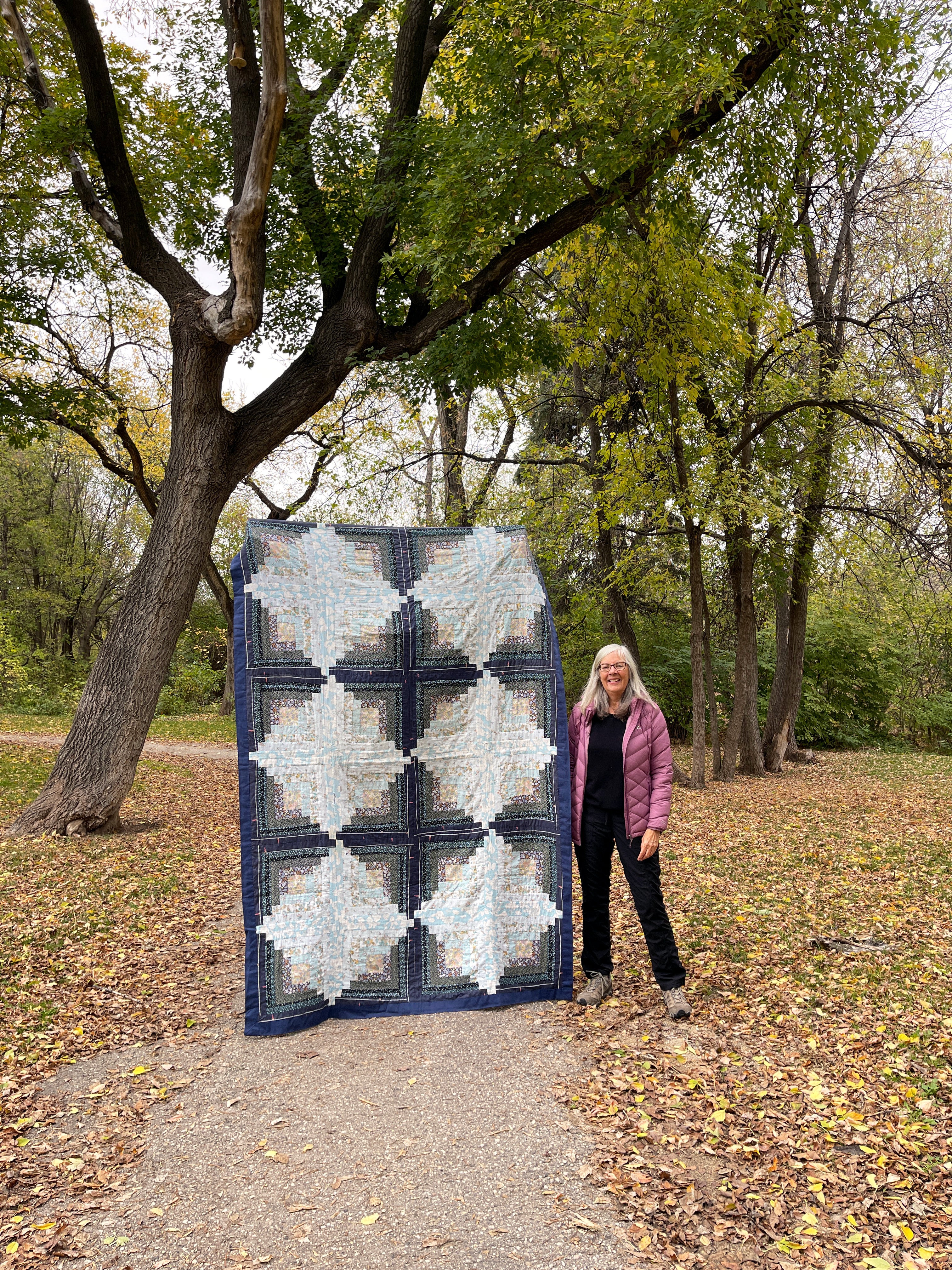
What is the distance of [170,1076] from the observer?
12.7 ft

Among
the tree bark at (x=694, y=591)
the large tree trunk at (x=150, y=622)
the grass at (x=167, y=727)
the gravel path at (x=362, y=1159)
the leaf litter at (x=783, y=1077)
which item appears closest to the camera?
the gravel path at (x=362, y=1159)

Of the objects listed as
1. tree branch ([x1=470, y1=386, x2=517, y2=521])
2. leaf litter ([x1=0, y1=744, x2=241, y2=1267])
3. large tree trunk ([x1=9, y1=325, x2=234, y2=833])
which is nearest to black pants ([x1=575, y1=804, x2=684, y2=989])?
leaf litter ([x1=0, y1=744, x2=241, y2=1267])

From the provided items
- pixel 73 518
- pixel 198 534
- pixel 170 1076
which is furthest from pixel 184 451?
pixel 73 518

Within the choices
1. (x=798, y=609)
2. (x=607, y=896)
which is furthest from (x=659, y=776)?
(x=798, y=609)

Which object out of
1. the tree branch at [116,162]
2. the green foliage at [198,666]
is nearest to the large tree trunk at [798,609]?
the tree branch at [116,162]

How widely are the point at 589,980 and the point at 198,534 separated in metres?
5.61

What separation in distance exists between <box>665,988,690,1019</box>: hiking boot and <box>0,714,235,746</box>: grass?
1437 centimetres

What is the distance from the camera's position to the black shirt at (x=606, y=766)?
4.52 m

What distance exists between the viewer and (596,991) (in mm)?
4621

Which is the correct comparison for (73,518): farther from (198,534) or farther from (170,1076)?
(170,1076)

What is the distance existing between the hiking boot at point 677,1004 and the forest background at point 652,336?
6436mm

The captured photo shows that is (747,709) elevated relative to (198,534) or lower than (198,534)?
lower

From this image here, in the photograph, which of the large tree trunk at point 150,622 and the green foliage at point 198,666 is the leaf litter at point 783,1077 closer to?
the large tree trunk at point 150,622

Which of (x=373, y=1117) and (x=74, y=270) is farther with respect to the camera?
(x=74, y=270)
